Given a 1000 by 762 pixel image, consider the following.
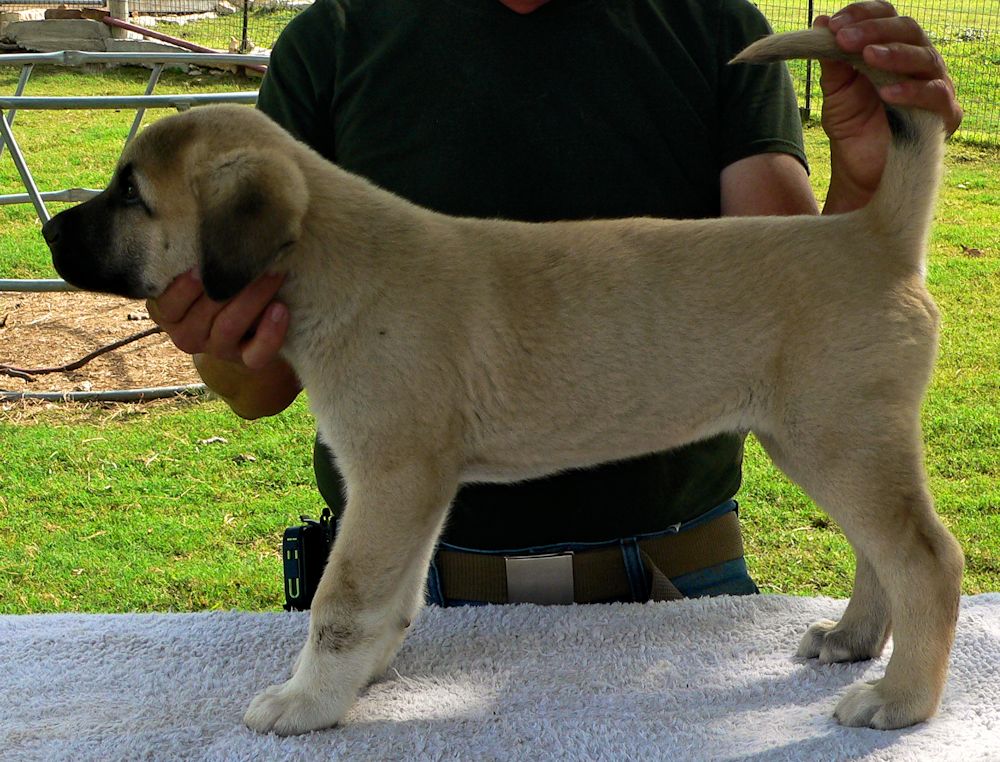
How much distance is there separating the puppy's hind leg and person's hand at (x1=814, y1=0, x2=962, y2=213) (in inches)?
31.5

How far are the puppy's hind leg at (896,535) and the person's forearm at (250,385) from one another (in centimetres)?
148

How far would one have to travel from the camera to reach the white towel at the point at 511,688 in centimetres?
253

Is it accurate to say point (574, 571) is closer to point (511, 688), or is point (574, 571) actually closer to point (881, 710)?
point (511, 688)

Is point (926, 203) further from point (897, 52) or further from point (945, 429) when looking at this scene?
point (945, 429)

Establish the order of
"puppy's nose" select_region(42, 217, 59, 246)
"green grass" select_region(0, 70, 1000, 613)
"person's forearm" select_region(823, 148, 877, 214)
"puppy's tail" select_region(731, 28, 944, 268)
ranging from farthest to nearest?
"green grass" select_region(0, 70, 1000, 613), "person's forearm" select_region(823, 148, 877, 214), "puppy's nose" select_region(42, 217, 59, 246), "puppy's tail" select_region(731, 28, 944, 268)

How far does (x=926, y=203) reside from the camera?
2.64 metres

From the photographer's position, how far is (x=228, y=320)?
269cm

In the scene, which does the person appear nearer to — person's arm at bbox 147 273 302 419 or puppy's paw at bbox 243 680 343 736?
person's arm at bbox 147 273 302 419

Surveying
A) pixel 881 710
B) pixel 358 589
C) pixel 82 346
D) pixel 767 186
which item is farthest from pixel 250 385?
pixel 82 346

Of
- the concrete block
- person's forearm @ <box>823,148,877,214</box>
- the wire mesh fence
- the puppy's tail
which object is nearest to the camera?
the puppy's tail

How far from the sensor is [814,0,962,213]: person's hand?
2.66m

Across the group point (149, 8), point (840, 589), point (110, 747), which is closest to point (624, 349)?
point (110, 747)

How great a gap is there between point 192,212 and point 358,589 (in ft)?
3.22

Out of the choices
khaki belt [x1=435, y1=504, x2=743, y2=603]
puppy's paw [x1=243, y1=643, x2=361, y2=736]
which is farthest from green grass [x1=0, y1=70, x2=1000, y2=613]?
puppy's paw [x1=243, y1=643, x2=361, y2=736]
